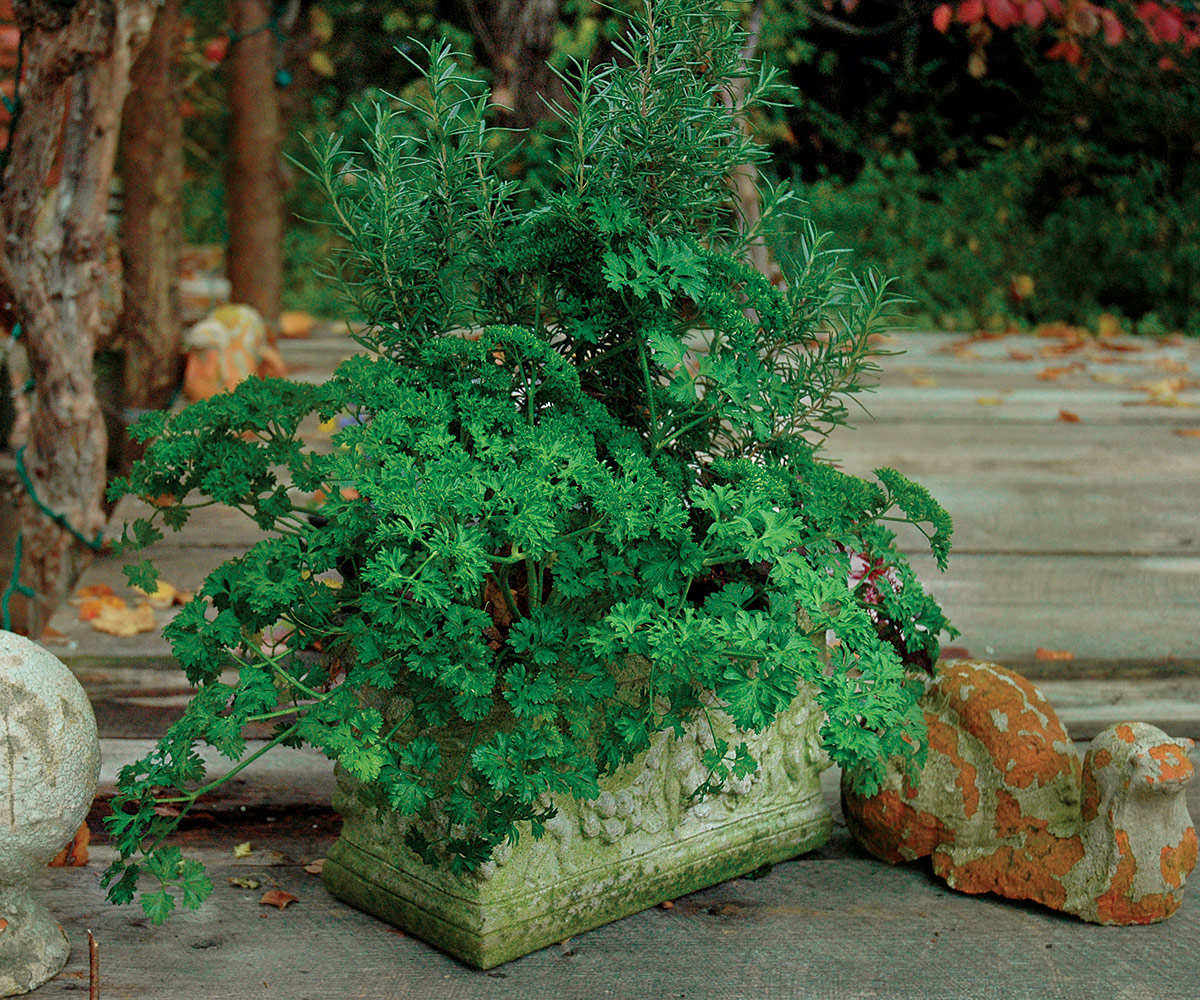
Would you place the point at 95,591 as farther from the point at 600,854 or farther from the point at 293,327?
the point at 293,327

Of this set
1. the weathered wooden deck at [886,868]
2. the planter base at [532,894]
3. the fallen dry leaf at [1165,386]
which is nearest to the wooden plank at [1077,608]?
the weathered wooden deck at [886,868]

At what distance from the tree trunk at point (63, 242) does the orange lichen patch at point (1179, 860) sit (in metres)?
2.15

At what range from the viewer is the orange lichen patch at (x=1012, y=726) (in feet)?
4.95

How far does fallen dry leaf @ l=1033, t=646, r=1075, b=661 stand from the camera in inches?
87.4

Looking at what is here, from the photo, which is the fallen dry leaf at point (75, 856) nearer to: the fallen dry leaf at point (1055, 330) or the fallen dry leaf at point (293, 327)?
the fallen dry leaf at point (293, 327)

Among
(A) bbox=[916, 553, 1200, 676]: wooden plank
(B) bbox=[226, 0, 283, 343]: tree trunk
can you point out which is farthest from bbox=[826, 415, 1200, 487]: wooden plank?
(B) bbox=[226, 0, 283, 343]: tree trunk

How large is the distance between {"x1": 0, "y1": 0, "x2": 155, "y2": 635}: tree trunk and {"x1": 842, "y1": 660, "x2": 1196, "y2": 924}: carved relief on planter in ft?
5.93

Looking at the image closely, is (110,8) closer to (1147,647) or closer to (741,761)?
(741,761)

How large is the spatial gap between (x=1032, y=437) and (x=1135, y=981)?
7.86 feet

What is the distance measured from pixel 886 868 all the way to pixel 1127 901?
30cm

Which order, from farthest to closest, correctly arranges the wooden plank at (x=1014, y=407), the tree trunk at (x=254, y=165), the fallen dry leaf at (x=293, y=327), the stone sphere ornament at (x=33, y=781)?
the fallen dry leaf at (x=293, y=327)
the tree trunk at (x=254, y=165)
the wooden plank at (x=1014, y=407)
the stone sphere ornament at (x=33, y=781)

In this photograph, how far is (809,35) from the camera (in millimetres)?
6000

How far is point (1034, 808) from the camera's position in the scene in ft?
4.93

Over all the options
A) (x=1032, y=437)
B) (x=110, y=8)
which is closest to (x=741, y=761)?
(x=110, y=8)
